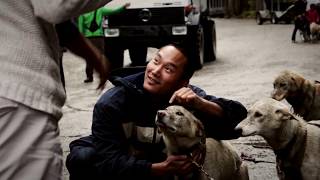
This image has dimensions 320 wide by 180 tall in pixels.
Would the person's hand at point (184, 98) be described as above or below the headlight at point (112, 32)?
above

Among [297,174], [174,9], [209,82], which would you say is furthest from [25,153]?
[174,9]

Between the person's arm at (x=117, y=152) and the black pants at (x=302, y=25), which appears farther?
the black pants at (x=302, y=25)

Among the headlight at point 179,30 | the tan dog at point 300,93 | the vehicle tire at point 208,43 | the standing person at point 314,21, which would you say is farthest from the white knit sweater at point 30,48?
the standing person at point 314,21

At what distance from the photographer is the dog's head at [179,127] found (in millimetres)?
3135

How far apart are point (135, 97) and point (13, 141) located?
1.86 metres

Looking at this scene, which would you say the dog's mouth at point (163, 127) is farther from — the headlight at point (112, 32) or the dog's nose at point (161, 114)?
the headlight at point (112, 32)

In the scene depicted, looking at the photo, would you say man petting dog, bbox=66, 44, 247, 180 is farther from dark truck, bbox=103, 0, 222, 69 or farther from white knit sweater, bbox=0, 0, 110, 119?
dark truck, bbox=103, 0, 222, 69

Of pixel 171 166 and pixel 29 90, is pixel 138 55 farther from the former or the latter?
pixel 29 90

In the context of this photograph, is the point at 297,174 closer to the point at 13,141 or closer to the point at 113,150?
the point at 113,150

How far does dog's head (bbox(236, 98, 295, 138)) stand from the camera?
13.1 feet

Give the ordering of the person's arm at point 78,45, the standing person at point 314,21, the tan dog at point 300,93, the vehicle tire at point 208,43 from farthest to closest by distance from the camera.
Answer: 1. the standing person at point 314,21
2. the vehicle tire at point 208,43
3. the tan dog at point 300,93
4. the person's arm at point 78,45

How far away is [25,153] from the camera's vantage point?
1.47m

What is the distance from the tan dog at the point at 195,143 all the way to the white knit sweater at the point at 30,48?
1.61m

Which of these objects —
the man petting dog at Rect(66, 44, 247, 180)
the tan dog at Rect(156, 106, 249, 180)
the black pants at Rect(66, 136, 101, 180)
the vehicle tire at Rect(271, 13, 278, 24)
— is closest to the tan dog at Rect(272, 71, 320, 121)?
the tan dog at Rect(156, 106, 249, 180)
